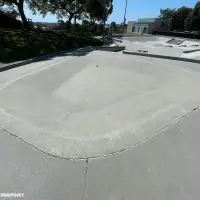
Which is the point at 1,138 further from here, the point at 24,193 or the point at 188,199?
the point at 188,199

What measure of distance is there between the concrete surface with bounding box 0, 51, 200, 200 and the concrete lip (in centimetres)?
2

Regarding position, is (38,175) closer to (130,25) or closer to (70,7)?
(70,7)

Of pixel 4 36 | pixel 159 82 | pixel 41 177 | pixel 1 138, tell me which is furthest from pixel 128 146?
pixel 4 36

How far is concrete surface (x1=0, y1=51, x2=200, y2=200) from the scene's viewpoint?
2.35 m

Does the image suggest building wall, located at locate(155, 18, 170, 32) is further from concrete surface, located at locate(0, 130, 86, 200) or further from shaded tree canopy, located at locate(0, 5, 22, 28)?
concrete surface, located at locate(0, 130, 86, 200)

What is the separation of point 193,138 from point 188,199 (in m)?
1.41

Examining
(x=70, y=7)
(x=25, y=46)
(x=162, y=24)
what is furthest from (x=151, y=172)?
(x=162, y=24)

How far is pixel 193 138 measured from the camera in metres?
3.36

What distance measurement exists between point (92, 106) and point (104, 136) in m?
1.46

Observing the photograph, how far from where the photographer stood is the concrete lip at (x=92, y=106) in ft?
10.7

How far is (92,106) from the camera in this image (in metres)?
4.74

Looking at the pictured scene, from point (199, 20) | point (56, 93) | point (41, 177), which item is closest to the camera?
point (41, 177)

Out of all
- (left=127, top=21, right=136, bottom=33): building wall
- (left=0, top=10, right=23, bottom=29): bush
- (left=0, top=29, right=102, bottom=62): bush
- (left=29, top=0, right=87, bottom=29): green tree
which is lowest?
(left=127, top=21, right=136, bottom=33): building wall

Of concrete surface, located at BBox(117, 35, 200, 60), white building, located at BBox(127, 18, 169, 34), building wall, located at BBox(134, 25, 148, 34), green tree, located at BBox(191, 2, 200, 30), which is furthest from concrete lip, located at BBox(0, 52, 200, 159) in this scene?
green tree, located at BBox(191, 2, 200, 30)
